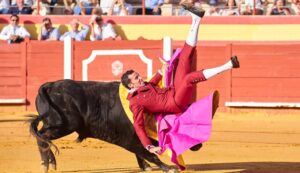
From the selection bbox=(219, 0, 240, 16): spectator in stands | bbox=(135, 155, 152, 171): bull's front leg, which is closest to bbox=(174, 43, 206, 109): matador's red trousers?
bbox=(135, 155, 152, 171): bull's front leg

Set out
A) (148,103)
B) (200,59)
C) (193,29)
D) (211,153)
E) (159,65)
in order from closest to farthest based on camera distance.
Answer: (193,29) < (148,103) < (211,153) < (200,59) < (159,65)

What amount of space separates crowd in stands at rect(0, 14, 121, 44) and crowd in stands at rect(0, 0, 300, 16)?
28 cm

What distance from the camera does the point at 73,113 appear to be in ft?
22.4

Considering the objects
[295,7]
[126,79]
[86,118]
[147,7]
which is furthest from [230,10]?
[126,79]

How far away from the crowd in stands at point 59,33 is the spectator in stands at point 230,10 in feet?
5.85

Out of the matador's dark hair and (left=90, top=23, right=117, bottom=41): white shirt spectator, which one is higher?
(left=90, top=23, right=117, bottom=41): white shirt spectator

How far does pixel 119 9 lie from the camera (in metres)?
13.8

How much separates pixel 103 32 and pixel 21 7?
1.53 meters

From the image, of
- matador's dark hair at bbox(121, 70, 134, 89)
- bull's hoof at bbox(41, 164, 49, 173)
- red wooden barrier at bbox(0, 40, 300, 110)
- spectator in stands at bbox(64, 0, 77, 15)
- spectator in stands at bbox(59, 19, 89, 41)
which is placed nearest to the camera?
matador's dark hair at bbox(121, 70, 134, 89)

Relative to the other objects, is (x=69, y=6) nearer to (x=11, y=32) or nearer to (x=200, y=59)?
(x=11, y=32)

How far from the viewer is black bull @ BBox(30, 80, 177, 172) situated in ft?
22.4

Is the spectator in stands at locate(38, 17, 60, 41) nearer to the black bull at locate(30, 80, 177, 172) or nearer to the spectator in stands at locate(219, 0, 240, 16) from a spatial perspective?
the spectator in stands at locate(219, 0, 240, 16)

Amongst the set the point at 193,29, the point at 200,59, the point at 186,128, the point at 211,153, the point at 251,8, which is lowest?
the point at 211,153

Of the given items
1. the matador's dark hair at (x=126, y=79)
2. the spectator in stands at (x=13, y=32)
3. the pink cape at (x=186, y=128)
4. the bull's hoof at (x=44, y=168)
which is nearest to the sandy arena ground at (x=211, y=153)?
the bull's hoof at (x=44, y=168)
